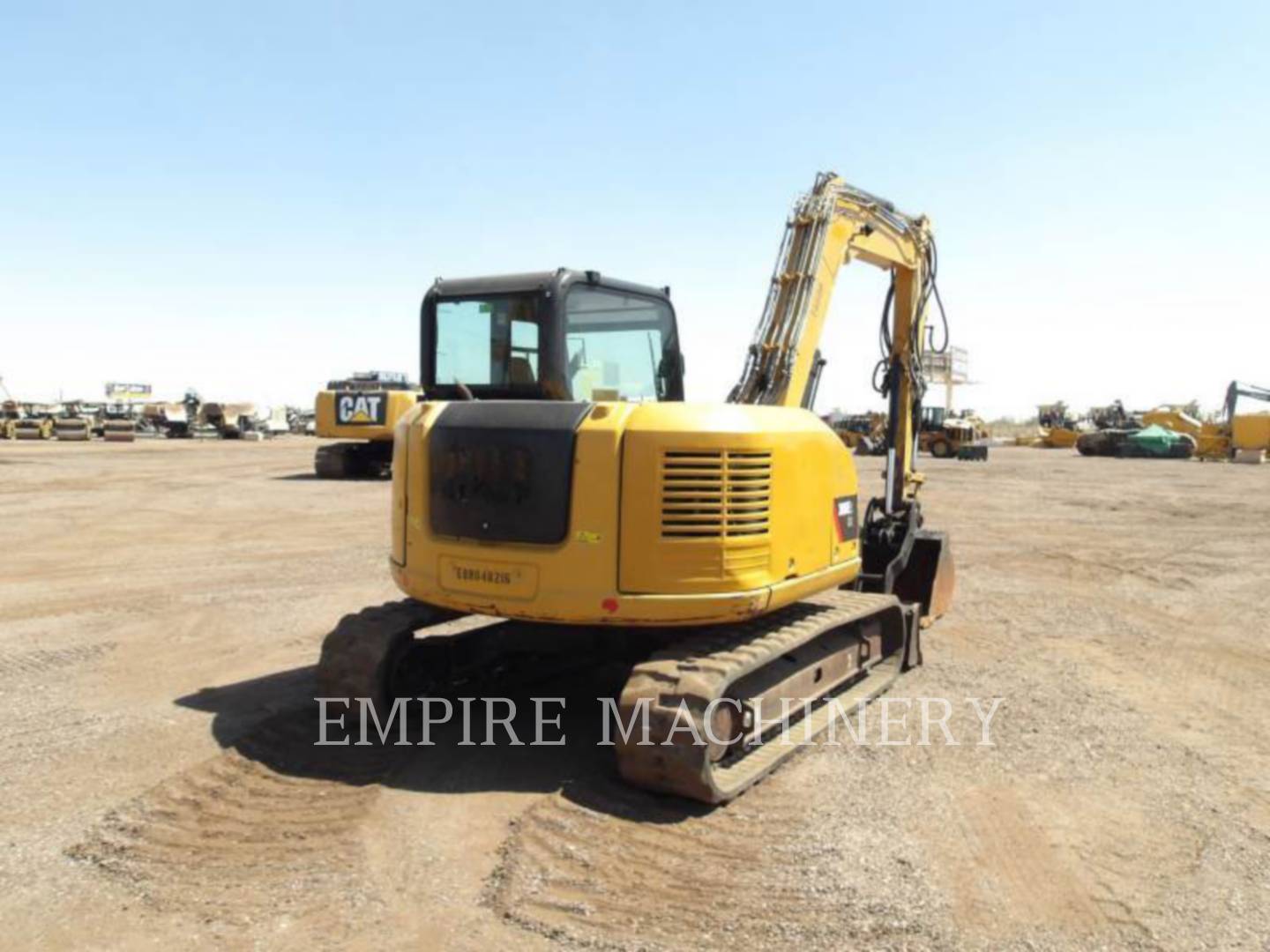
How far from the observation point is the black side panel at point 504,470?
16.7ft

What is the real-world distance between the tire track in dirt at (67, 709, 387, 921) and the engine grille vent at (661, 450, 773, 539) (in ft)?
6.88

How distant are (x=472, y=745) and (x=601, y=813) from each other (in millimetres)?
1239

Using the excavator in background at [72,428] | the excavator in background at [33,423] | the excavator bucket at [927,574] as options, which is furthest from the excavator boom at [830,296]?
the excavator in background at [33,423]

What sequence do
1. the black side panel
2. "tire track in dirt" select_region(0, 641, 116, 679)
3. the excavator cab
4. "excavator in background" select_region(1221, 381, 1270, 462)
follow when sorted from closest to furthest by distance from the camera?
the black side panel < the excavator cab < "tire track in dirt" select_region(0, 641, 116, 679) < "excavator in background" select_region(1221, 381, 1270, 462)

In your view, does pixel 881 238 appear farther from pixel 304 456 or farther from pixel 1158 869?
pixel 304 456

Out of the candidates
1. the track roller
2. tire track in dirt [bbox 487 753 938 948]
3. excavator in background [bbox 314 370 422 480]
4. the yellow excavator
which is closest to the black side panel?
the yellow excavator

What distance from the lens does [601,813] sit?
4719 millimetres

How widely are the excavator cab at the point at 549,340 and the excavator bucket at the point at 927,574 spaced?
342 cm

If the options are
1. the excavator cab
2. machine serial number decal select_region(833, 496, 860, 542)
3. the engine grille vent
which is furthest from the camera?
machine serial number decal select_region(833, 496, 860, 542)

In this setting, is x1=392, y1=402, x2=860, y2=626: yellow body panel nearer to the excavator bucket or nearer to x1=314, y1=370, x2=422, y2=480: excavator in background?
the excavator bucket

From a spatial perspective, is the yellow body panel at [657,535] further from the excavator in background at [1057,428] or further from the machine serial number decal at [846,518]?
the excavator in background at [1057,428]

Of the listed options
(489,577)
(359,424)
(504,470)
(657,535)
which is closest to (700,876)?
(657,535)

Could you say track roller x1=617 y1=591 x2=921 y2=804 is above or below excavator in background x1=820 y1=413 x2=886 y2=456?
below

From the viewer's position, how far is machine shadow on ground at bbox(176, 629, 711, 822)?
502 centimetres
